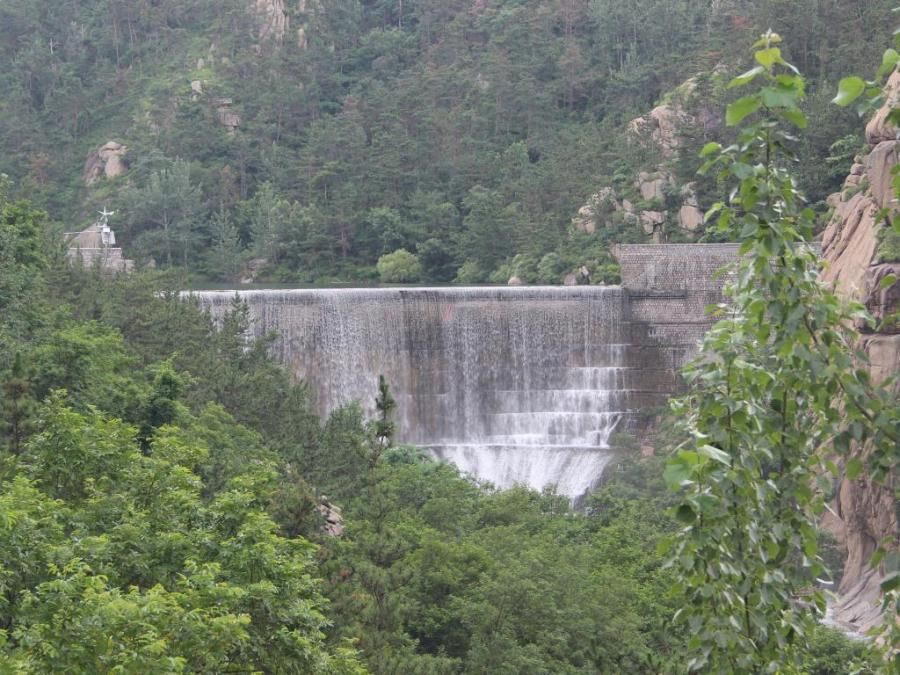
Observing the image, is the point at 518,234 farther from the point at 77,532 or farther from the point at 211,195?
the point at 77,532

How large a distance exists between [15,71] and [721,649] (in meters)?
56.0

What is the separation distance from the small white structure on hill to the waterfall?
4.73m

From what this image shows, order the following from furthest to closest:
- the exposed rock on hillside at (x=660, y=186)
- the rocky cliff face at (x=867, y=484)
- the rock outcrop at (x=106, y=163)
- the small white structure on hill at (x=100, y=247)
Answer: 1. the rock outcrop at (x=106, y=163)
2. the exposed rock on hillside at (x=660, y=186)
3. the small white structure on hill at (x=100, y=247)
4. the rocky cliff face at (x=867, y=484)

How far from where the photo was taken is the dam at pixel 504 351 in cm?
2627

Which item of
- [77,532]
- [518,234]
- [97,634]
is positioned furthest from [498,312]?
[97,634]

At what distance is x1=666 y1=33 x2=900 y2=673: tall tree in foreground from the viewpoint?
2857 mm

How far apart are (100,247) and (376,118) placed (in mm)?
14975

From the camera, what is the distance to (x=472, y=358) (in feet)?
88.4

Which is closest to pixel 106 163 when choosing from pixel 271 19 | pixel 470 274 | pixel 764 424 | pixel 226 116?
pixel 226 116

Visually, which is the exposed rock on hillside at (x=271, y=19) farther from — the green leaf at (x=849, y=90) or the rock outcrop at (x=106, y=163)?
the green leaf at (x=849, y=90)

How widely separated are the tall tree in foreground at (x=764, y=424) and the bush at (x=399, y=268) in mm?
37147

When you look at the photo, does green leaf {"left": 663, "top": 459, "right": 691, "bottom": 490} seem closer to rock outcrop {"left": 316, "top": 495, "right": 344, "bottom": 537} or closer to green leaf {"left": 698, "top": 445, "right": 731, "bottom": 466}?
green leaf {"left": 698, "top": 445, "right": 731, "bottom": 466}

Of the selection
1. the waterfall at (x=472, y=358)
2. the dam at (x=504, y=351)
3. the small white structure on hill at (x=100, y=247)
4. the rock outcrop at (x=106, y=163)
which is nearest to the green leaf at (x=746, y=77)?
the waterfall at (x=472, y=358)

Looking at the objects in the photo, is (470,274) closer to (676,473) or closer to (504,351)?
(504,351)
